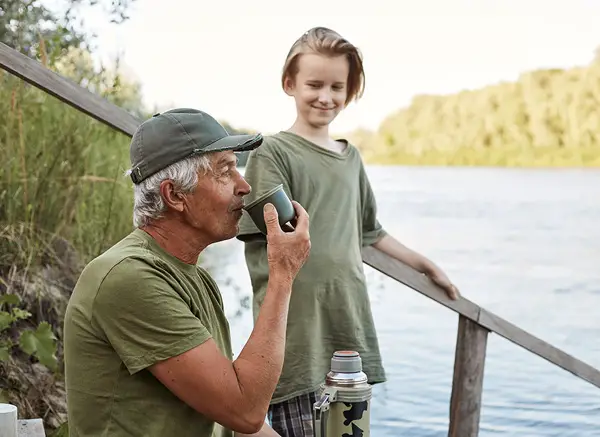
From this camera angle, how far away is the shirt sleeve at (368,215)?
236 cm

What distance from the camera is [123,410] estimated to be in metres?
1.37

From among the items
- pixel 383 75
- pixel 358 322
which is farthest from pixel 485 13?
pixel 358 322

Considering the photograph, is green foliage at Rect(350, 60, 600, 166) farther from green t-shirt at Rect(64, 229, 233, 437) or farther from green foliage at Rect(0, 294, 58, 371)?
green t-shirt at Rect(64, 229, 233, 437)

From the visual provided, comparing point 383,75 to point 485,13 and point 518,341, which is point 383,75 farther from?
point 518,341

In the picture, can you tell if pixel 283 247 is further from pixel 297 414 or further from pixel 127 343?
pixel 297 414

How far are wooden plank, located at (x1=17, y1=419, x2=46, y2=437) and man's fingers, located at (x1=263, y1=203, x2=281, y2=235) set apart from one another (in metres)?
0.60

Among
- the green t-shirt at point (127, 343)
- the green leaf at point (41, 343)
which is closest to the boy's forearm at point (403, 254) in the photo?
the green leaf at point (41, 343)

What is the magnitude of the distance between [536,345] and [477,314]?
0.74 feet

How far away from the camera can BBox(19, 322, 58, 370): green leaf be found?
2646mm

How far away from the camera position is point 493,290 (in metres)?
7.87

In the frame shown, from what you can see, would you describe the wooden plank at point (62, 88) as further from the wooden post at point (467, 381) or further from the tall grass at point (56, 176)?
the wooden post at point (467, 381)

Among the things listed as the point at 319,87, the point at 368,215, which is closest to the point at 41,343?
the point at 368,215

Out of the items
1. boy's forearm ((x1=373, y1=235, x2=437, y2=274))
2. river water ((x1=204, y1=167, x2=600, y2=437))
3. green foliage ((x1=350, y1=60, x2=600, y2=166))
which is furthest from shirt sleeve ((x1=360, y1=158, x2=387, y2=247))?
green foliage ((x1=350, y1=60, x2=600, y2=166))

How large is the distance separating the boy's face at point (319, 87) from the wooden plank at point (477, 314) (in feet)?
1.38
